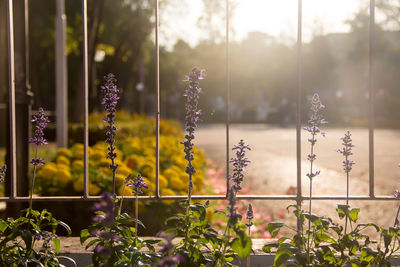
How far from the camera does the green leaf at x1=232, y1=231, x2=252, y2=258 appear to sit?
165 centimetres

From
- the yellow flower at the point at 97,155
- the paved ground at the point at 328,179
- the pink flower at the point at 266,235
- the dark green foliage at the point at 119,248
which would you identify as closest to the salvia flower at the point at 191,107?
the dark green foliage at the point at 119,248

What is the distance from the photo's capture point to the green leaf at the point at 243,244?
1649mm

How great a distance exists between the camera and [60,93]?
Result: 364 inches

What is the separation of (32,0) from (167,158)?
15.1 m

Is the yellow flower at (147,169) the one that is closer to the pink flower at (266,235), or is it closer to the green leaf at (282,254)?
the pink flower at (266,235)

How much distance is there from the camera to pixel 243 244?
1646 millimetres

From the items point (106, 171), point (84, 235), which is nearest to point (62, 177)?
point (106, 171)

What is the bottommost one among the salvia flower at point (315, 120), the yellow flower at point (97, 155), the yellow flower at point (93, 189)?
the yellow flower at point (93, 189)

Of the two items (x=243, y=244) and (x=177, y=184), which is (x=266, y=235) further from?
(x=243, y=244)

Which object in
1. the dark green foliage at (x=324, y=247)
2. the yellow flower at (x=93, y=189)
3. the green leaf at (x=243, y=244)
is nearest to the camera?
the green leaf at (x=243, y=244)

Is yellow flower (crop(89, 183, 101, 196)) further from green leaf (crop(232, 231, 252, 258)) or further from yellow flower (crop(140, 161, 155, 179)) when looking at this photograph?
green leaf (crop(232, 231, 252, 258))

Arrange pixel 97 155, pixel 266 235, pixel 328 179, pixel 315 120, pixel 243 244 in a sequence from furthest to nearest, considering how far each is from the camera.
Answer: pixel 328 179 → pixel 97 155 → pixel 266 235 → pixel 315 120 → pixel 243 244

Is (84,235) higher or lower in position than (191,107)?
lower

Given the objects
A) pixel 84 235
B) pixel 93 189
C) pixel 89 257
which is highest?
pixel 84 235
